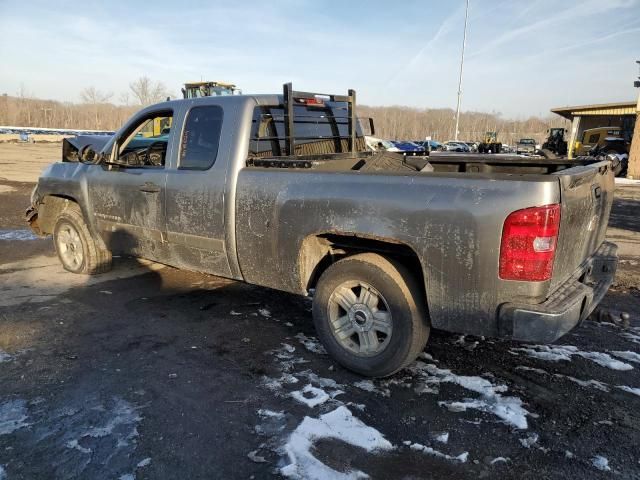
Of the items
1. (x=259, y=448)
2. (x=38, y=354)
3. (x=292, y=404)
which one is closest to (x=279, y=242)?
(x=292, y=404)

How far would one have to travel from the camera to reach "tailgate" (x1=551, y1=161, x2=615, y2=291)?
2812 millimetres

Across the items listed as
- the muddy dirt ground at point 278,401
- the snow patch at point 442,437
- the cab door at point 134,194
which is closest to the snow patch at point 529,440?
the muddy dirt ground at point 278,401

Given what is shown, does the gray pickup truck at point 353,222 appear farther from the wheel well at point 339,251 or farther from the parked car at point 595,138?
the parked car at point 595,138

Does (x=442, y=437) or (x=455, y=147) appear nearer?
(x=442, y=437)

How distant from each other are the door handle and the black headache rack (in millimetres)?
1136

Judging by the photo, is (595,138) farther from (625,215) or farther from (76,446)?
(76,446)

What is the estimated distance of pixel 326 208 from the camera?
335 cm

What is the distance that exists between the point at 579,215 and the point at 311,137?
8.54ft

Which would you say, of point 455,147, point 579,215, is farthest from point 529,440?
point 455,147

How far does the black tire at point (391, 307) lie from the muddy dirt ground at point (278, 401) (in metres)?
0.16

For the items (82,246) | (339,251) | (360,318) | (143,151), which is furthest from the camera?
(82,246)

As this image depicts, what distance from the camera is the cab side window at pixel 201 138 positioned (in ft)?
13.6

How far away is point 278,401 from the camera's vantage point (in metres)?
3.14

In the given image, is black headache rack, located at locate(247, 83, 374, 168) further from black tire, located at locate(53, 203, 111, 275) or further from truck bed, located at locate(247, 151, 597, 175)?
black tire, located at locate(53, 203, 111, 275)
